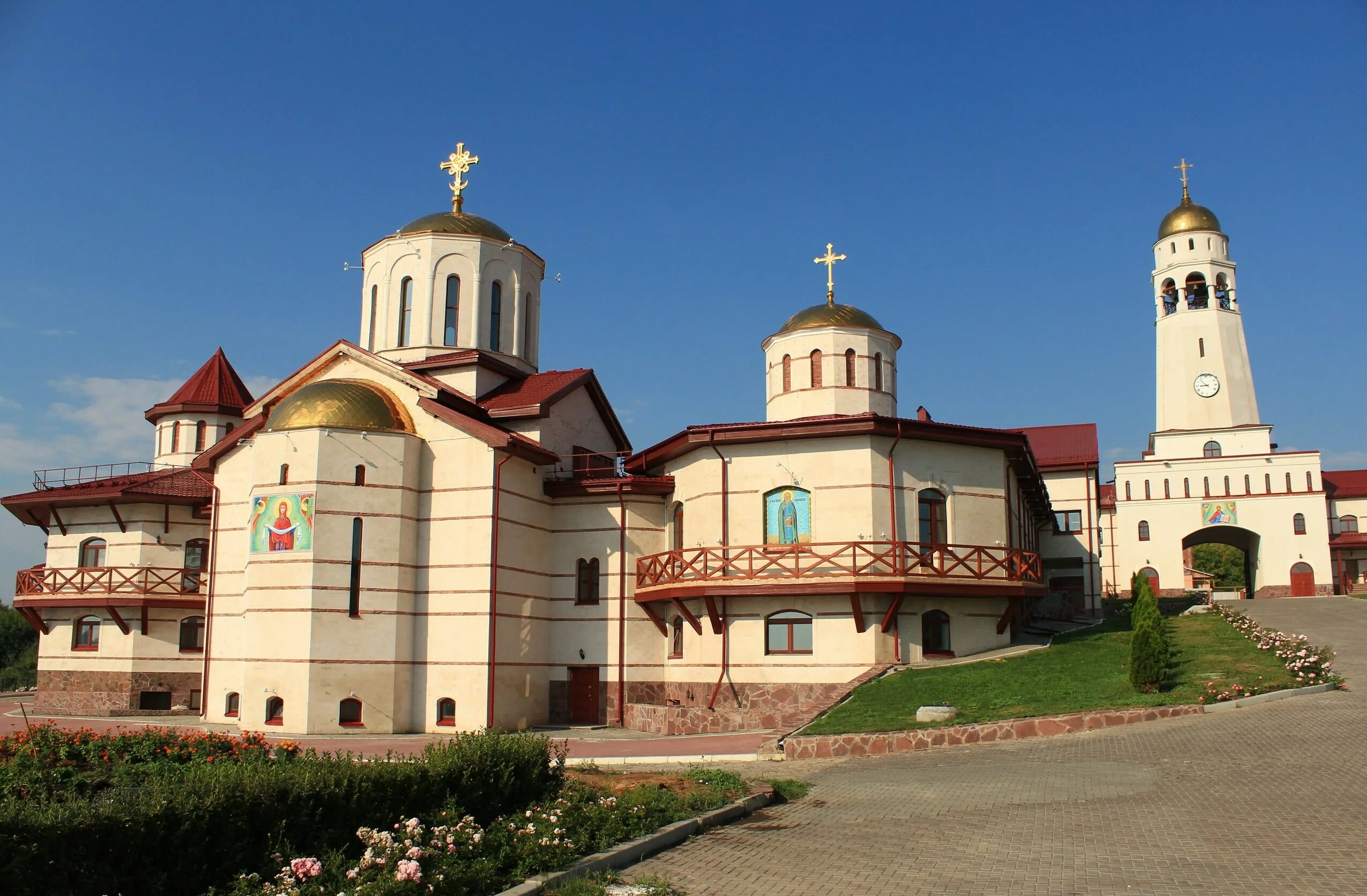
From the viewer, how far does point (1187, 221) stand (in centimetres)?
5694

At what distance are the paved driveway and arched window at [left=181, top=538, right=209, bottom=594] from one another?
2197 centimetres

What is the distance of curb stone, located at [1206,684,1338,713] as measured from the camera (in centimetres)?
1777

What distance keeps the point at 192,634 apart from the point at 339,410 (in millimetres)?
11715

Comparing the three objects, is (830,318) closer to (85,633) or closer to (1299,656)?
(1299,656)

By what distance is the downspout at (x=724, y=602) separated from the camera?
24109 millimetres

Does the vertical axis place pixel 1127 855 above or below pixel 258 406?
below

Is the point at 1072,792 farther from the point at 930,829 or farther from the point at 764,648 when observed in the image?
the point at 764,648

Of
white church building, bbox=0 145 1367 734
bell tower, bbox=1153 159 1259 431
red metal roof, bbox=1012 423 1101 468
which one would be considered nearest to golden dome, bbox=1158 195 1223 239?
bell tower, bbox=1153 159 1259 431

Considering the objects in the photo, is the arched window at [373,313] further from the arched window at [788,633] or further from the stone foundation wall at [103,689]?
the arched window at [788,633]

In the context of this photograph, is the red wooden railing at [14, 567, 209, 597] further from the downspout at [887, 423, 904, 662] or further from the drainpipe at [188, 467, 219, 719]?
the downspout at [887, 423, 904, 662]

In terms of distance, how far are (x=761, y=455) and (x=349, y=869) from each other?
16820mm

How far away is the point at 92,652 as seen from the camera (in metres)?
31.0

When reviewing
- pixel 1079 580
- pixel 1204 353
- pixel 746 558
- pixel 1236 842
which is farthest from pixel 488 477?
pixel 1204 353

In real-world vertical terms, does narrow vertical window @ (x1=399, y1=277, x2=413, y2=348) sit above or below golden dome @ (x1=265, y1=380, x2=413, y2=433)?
above
